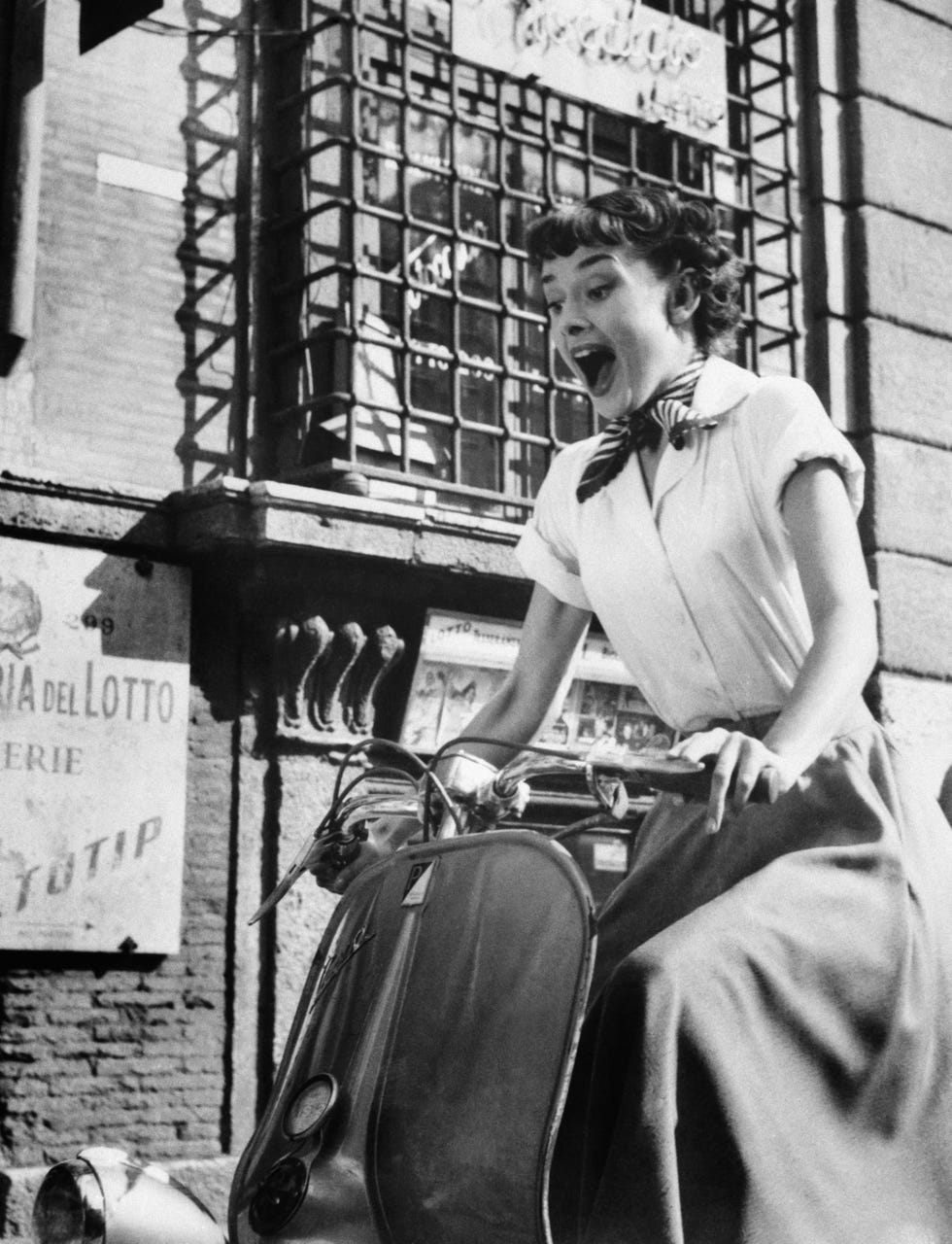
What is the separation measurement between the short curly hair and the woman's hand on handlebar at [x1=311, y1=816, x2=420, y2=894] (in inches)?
39.6

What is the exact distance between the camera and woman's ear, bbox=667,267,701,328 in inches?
115

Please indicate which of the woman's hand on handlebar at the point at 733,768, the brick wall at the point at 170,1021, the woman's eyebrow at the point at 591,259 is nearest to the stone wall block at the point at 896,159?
the brick wall at the point at 170,1021

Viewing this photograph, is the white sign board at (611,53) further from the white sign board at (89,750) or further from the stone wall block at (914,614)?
the white sign board at (89,750)

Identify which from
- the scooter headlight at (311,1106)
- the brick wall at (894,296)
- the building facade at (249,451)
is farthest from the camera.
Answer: the brick wall at (894,296)

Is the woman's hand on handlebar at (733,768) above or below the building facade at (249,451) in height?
below

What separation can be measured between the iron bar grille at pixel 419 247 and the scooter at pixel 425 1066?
5.10 metres

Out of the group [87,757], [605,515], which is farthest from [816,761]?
[87,757]

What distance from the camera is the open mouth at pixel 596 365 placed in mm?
2873

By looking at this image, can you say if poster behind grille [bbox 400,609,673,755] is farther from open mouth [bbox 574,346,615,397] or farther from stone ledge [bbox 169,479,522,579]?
open mouth [bbox 574,346,615,397]

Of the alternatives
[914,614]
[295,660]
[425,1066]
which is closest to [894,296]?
[914,614]

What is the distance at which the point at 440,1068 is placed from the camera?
2.08m

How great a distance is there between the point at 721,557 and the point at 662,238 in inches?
23.5

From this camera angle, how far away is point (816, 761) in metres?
2.57

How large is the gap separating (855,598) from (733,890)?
1.54 feet
